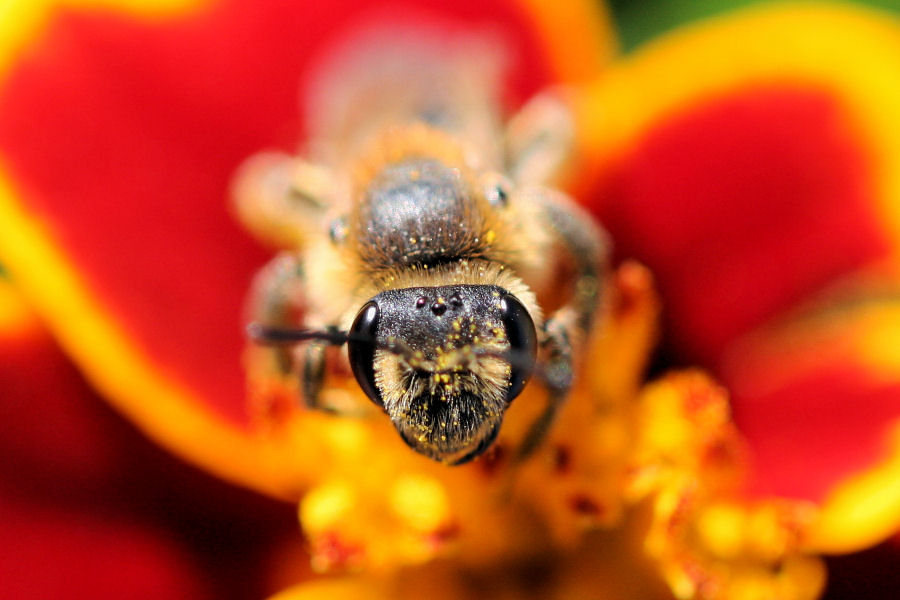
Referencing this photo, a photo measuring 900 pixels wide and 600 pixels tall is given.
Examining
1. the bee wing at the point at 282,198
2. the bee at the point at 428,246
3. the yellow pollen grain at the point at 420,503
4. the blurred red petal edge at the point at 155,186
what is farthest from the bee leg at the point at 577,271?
the blurred red petal edge at the point at 155,186

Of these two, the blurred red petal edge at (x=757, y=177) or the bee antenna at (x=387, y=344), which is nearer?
the bee antenna at (x=387, y=344)

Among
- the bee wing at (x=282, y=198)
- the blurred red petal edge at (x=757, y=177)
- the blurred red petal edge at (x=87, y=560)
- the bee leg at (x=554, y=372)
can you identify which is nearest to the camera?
the bee leg at (x=554, y=372)

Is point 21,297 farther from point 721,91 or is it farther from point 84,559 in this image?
point 721,91

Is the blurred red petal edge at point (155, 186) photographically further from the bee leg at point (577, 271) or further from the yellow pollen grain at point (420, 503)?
the bee leg at point (577, 271)

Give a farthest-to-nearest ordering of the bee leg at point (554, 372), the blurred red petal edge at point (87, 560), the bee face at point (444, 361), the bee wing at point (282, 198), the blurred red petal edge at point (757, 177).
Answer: the blurred red petal edge at point (757, 177)
the bee wing at point (282, 198)
the blurred red petal edge at point (87, 560)
the bee leg at point (554, 372)
the bee face at point (444, 361)

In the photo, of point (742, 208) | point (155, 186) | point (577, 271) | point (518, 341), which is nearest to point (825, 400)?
point (742, 208)

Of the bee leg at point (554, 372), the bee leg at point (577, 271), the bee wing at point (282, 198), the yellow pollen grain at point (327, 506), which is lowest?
the bee leg at point (554, 372)

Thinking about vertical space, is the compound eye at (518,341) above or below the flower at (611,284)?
below
